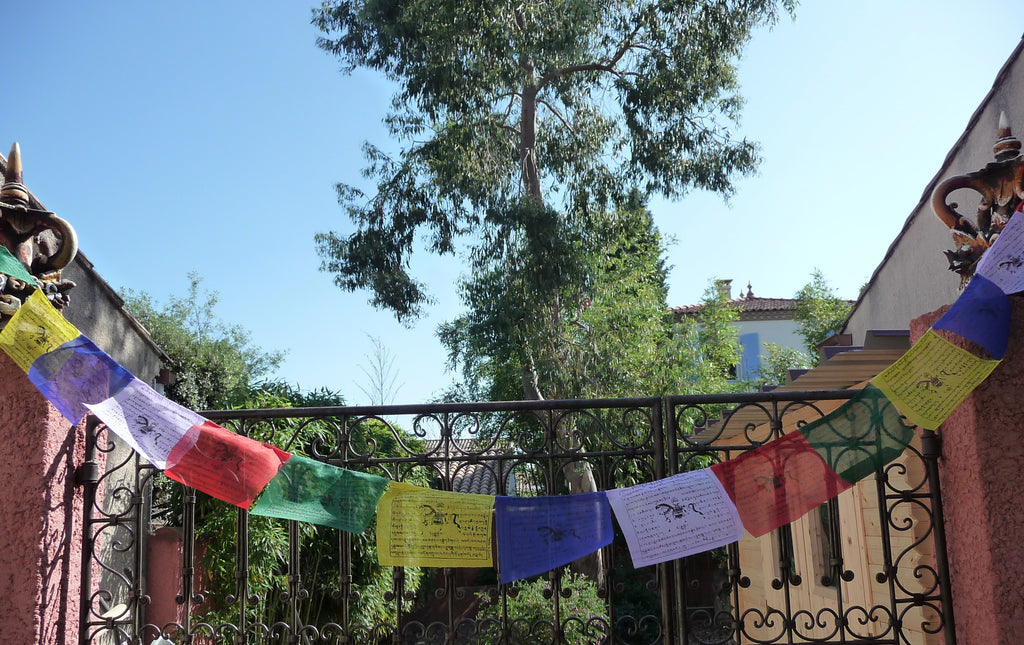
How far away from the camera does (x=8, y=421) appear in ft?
10.6

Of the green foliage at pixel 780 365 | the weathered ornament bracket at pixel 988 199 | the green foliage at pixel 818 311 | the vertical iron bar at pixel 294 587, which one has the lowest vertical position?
the vertical iron bar at pixel 294 587

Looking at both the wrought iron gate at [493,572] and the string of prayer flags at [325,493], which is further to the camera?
the wrought iron gate at [493,572]

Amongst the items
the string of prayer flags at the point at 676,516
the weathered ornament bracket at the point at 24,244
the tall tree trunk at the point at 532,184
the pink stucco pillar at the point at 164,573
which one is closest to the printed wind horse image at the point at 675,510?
the string of prayer flags at the point at 676,516

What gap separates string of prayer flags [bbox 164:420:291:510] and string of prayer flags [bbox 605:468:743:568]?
1.39 meters

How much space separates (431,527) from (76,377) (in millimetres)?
1512

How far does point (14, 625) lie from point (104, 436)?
823mm

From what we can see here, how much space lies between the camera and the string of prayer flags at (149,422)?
3160mm

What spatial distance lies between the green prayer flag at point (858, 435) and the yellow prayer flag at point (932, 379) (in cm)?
10

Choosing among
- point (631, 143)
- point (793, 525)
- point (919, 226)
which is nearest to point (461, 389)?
point (631, 143)

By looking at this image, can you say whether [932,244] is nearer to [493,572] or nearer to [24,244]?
[24,244]

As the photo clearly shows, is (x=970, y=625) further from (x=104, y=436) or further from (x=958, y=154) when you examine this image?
(x=958, y=154)

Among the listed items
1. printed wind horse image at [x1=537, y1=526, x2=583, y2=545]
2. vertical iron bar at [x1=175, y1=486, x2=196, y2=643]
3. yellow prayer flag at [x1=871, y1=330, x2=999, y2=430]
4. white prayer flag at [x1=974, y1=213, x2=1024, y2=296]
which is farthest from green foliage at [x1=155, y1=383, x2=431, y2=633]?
white prayer flag at [x1=974, y1=213, x2=1024, y2=296]

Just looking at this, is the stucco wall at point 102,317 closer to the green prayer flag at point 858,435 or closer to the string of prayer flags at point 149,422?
the string of prayer flags at point 149,422

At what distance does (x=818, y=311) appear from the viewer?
934 inches
